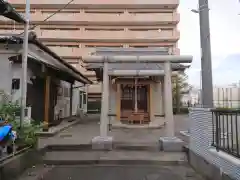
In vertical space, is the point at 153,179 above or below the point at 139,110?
below

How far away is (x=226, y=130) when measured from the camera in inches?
170

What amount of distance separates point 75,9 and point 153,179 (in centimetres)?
3753

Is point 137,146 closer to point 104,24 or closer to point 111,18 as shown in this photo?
point 104,24

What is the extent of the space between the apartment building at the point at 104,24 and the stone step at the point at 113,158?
3008 cm

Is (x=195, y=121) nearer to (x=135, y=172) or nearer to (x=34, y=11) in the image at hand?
(x=135, y=172)

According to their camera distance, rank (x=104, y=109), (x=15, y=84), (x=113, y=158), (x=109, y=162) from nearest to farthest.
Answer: (x=109, y=162) → (x=113, y=158) → (x=104, y=109) → (x=15, y=84)

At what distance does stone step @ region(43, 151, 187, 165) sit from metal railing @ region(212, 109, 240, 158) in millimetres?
1977

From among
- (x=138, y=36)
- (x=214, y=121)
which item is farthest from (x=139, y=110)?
(x=138, y=36)

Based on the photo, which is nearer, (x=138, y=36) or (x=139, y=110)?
(x=139, y=110)

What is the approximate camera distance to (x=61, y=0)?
122 ft

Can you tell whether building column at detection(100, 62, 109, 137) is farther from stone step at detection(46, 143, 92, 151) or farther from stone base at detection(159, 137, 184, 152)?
stone base at detection(159, 137, 184, 152)

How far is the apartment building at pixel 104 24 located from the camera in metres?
36.7

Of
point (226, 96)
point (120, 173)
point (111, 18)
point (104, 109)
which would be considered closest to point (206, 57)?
point (226, 96)

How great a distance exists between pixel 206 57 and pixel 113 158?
3721mm
